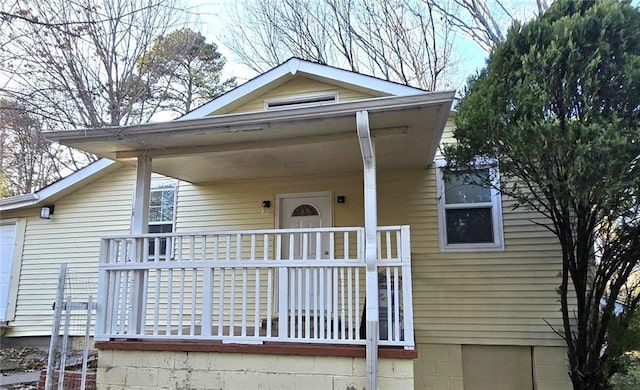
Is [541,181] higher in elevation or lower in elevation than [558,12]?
lower

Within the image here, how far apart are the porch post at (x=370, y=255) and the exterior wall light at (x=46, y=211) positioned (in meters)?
6.75

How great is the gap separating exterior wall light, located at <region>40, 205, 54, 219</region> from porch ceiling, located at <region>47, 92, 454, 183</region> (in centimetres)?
344

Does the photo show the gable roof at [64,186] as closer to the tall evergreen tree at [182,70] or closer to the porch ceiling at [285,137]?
the porch ceiling at [285,137]

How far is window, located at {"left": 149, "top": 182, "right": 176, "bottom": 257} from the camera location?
24.7 feet

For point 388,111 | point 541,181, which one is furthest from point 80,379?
point 541,181

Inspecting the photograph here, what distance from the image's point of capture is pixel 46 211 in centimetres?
798

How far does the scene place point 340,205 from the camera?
21.5 ft

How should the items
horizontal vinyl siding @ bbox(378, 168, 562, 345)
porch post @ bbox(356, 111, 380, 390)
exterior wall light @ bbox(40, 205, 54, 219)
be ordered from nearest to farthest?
porch post @ bbox(356, 111, 380, 390) < horizontal vinyl siding @ bbox(378, 168, 562, 345) < exterior wall light @ bbox(40, 205, 54, 219)

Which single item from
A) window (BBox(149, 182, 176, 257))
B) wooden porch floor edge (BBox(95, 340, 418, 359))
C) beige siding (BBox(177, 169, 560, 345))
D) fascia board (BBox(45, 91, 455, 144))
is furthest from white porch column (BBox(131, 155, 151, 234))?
beige siding (BBox(177, 169, 560, 345))

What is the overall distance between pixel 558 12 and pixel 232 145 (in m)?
3.94

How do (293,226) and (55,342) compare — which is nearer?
(55,342)

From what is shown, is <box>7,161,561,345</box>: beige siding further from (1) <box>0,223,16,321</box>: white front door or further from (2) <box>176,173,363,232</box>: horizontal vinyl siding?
(1) <box>0,223,16,321</box>: white front door

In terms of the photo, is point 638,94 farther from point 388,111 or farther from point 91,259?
point 91,259

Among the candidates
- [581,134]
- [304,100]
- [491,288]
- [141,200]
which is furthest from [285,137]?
[491,288]
